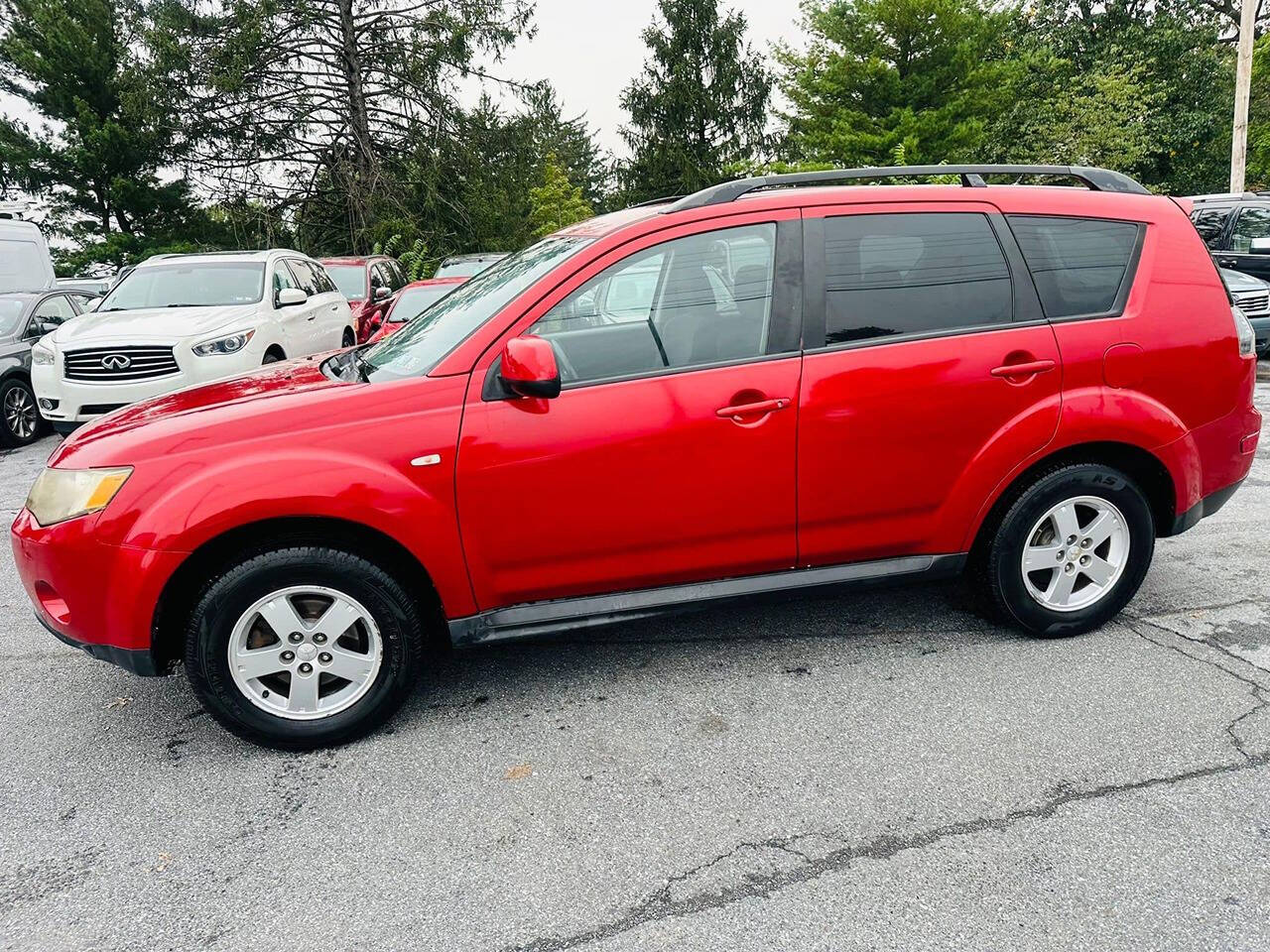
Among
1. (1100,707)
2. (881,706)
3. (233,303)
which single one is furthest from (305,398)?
(233,303)

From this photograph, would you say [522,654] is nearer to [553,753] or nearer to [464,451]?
[553,753]

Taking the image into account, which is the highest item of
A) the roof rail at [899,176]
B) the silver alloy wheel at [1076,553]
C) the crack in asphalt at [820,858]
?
the roof rail at [899,176]

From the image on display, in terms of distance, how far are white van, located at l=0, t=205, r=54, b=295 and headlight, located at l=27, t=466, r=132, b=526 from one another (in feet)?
32.5

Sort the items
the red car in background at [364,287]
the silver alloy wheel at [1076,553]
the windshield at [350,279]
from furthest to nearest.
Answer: the windshield at [350,279], the red car in background at [364,287], the silver alloy wheel at [1076,553]

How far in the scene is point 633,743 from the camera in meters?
3.11

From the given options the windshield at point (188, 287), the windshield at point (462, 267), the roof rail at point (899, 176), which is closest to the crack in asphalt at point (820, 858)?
the roof rail at point (899, 176)

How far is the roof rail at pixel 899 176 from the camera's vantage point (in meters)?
3.41

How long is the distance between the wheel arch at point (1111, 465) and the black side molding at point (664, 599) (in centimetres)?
22

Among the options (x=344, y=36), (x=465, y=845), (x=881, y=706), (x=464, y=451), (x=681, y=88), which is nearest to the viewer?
(x=465, y=845)

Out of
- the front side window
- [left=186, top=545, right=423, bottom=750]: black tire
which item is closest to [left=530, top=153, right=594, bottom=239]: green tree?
the front side window

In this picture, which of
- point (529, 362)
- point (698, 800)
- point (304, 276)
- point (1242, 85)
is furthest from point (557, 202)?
point (698, 800)

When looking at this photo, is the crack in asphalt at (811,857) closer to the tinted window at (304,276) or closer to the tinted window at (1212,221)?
the tinted window at (304,276)

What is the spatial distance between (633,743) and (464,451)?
3.72 feet

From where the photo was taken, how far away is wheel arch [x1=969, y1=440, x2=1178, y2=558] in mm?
3582
